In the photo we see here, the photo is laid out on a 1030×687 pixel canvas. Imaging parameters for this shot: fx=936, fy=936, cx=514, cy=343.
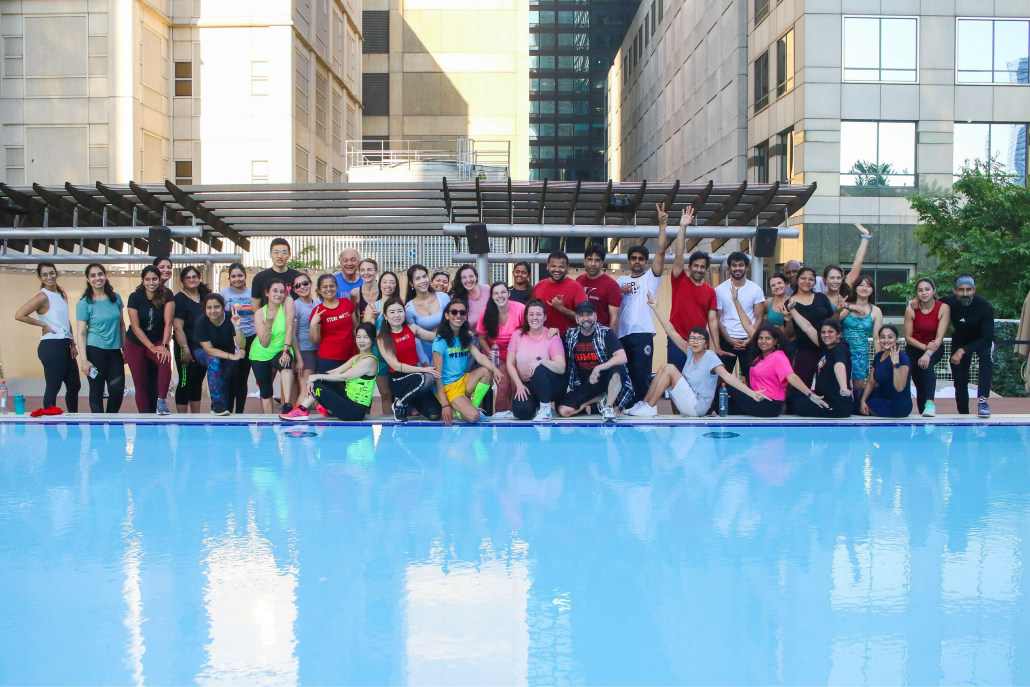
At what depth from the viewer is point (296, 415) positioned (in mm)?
9523

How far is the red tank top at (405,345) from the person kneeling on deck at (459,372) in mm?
240

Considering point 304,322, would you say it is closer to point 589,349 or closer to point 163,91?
point 589,349

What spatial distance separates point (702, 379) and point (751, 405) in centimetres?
56

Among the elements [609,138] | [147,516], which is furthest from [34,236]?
[609,138]

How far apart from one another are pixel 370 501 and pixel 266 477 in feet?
3.99

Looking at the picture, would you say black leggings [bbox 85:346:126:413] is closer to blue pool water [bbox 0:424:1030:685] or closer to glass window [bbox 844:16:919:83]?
blue pool water [bbox 0:424:1030:685]

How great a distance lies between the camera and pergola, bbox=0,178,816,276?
13.2 m

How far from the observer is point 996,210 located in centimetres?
2098

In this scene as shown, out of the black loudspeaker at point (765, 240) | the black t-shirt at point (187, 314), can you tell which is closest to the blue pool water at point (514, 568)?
the black t-shirt at point (187, 314)

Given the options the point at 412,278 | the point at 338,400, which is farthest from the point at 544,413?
the point at 338,400

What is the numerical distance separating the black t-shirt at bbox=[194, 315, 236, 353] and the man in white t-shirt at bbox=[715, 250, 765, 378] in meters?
5.00

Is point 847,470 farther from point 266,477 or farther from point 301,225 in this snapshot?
point 301,225

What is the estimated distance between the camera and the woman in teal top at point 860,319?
372 inches

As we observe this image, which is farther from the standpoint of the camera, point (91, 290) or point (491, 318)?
point (91, 290)
